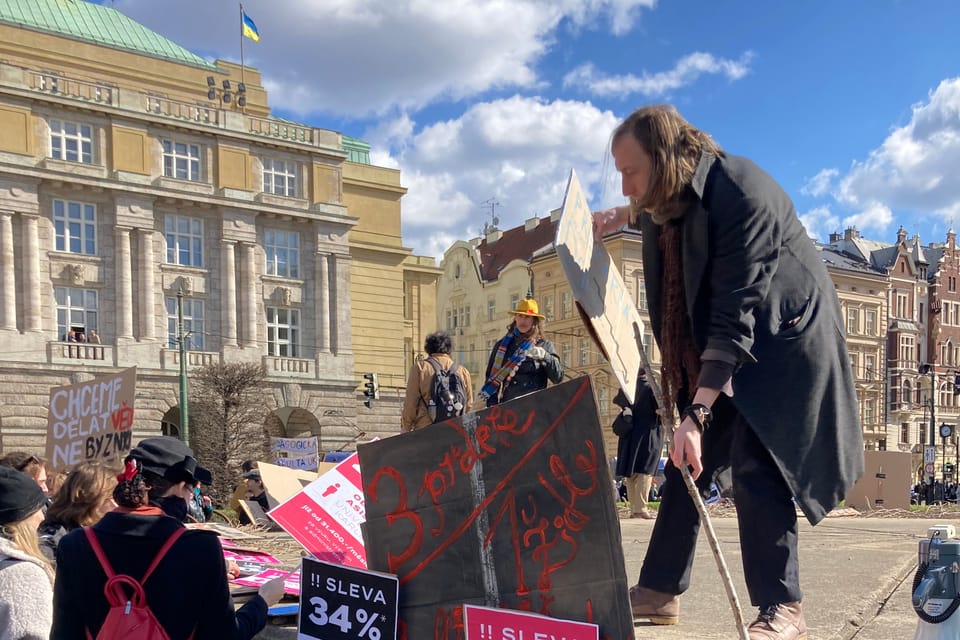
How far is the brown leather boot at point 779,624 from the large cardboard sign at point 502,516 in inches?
16.9

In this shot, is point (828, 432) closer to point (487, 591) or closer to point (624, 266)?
point (487, 591)

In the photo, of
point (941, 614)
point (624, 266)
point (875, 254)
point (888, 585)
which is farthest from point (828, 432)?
point (875, 254)

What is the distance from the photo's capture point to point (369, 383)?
110ft

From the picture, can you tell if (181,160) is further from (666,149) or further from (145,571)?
(666,149)

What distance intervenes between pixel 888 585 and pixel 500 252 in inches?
2463

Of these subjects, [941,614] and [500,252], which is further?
[500,252]

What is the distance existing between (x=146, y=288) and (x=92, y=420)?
30.8 meters

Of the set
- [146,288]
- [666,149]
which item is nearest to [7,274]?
[146,288]

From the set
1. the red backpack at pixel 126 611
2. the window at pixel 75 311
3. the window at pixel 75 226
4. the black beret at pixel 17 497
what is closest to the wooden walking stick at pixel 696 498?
the red backpack at pixel 126 611

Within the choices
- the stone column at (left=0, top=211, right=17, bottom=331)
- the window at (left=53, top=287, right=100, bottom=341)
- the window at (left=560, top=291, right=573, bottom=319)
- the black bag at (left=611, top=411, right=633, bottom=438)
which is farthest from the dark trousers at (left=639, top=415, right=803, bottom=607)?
the window at (left=560, top=291, right=573, bottom=319)

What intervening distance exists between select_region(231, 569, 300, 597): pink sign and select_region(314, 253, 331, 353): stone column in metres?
37.6

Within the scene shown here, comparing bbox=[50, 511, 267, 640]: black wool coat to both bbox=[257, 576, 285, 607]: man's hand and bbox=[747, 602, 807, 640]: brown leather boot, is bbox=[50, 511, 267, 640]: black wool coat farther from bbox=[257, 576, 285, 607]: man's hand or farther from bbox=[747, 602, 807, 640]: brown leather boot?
bbox=[747, 602, 807, 640]: brown leather boot

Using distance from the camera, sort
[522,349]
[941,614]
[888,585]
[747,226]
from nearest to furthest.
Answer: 1. [941,614]
2. [747,226]
3. [888,585]
4. [522,349]

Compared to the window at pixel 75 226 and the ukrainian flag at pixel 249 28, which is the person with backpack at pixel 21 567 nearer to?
the window at pixel 75 226
